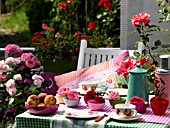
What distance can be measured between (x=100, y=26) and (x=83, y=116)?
13.8ft

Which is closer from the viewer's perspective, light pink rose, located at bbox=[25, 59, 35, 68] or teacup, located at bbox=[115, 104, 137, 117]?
teacup, located at bbox=[115, 104, 137, 117]

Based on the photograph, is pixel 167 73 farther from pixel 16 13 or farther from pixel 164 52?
pixel 16 13

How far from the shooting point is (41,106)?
2.79m

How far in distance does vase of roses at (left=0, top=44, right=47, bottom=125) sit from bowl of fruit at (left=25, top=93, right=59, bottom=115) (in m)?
0.91

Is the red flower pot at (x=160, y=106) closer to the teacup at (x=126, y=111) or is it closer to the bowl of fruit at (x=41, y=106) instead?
the teacup at (x=126, y=111)

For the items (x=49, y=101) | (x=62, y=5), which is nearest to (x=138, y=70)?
(x=49, y=101)

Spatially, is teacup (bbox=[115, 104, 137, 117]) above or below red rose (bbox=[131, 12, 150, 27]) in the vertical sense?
below

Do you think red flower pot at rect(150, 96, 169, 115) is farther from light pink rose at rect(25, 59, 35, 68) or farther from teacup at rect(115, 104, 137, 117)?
light pink rose at rect(25, 59, 35, 68)

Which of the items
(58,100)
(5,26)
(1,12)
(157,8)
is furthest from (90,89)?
(1,12)

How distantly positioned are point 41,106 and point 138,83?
24.5 inches

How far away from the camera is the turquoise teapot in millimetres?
2947

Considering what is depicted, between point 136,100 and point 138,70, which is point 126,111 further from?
point 138,70

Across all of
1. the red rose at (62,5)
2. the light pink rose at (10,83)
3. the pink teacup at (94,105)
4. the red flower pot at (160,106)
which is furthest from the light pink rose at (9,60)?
the red rose at (62,5)

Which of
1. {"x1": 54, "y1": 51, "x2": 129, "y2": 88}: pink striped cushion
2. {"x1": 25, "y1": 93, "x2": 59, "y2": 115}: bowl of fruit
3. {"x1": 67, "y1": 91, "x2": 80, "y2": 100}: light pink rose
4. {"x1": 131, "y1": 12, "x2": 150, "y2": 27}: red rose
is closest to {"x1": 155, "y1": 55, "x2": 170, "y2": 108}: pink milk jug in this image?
{"x1": 131, "y1": 12, "x2": 150, "y2": 27}: red rose
